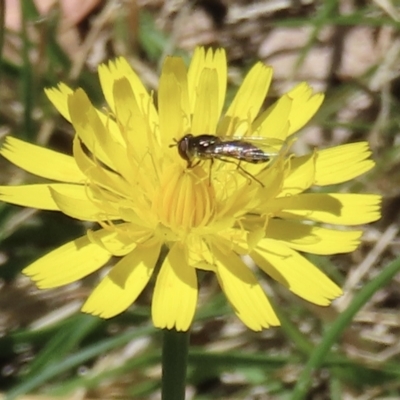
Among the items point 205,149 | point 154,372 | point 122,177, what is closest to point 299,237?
Answer: point 205,149

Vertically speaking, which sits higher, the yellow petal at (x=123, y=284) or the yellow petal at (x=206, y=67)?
the yellow petal at (x=206, y=67)

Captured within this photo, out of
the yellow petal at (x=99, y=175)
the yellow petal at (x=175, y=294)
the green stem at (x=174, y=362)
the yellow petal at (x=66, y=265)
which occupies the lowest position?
the green stem at (x=174, y=362)

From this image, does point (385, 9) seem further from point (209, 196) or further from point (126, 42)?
point (209, 196)

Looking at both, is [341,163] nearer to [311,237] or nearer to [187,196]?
[311,237]

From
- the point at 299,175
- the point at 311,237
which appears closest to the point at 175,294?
the point at 311,237

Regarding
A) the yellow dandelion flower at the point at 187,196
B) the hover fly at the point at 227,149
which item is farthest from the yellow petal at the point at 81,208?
the hover fly at the point at 227,149

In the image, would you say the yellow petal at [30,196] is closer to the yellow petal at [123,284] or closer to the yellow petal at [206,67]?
the yellow petal at [123,284]
